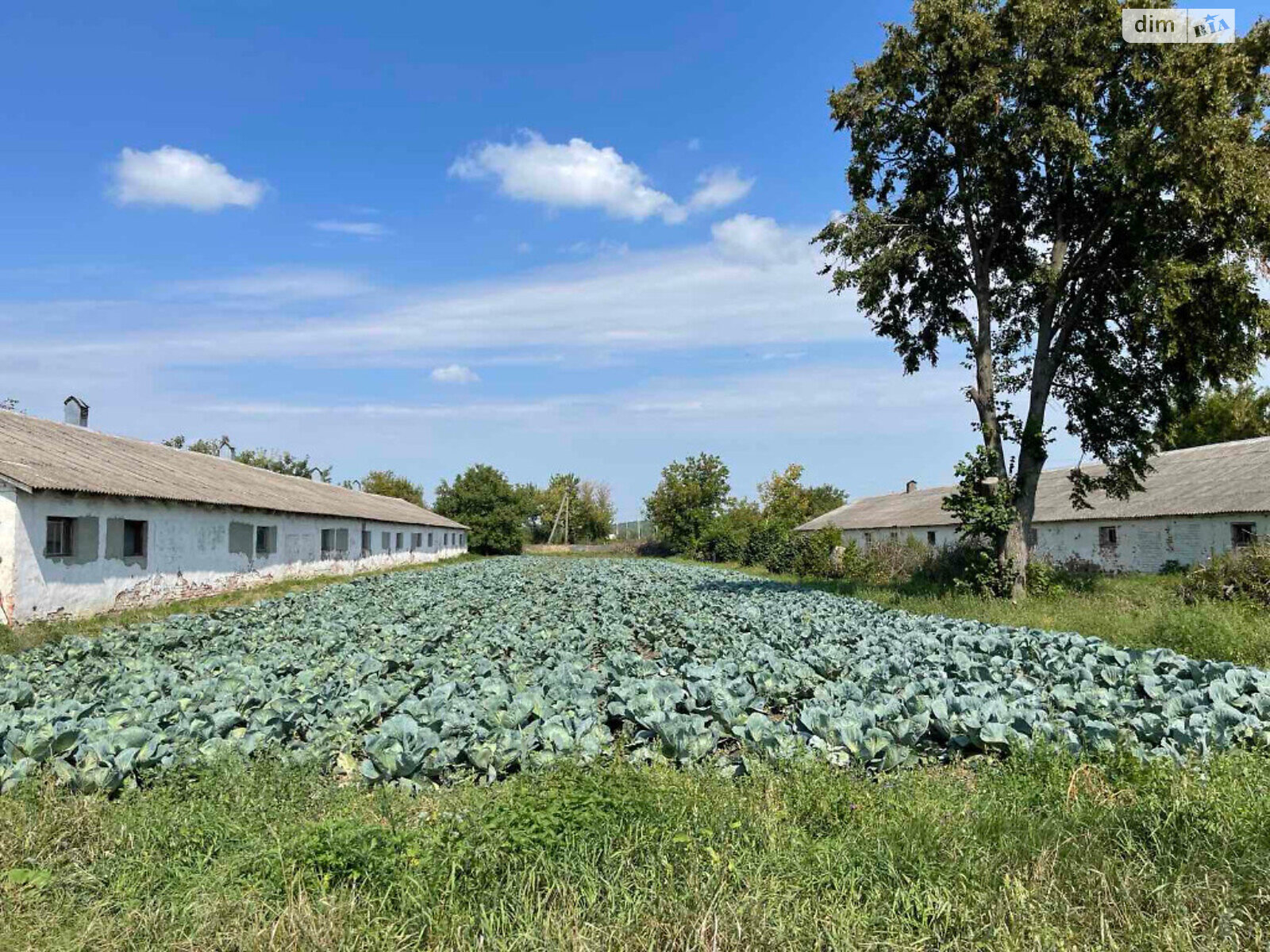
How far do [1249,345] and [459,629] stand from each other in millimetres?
18353

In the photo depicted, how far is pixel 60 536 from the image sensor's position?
16.6 metres

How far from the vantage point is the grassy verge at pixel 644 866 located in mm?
3258

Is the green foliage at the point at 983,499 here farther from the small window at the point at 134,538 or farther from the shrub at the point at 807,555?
the small window at the point at 134,538

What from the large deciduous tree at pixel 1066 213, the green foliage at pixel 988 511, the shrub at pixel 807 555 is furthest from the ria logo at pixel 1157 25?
the shrub at pixel 807 555

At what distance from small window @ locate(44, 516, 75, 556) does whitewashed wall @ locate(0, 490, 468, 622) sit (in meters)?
0.17

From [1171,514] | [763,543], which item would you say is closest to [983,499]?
[1171,514]

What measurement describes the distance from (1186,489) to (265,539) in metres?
34.1

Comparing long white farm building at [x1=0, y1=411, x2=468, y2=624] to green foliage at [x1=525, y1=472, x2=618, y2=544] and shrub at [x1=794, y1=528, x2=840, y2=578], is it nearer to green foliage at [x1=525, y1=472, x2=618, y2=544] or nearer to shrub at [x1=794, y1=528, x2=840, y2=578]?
shrub at [x1=794, y1=528, x2=840, y2=578]

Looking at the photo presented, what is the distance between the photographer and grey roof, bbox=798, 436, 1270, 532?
77.6 ft

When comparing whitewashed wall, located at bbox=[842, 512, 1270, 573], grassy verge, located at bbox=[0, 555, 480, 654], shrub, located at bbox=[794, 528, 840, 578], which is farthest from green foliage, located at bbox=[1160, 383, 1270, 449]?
grassy verge, located at bbox=[0, 555, 480, 654]

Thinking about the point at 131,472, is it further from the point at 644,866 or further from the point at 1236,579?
the point at 1236,579

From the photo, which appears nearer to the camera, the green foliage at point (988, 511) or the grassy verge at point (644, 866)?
the grassy verge at point (644, 866)

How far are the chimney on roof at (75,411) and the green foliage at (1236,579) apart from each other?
118ft

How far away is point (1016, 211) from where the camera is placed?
19.7 metres
